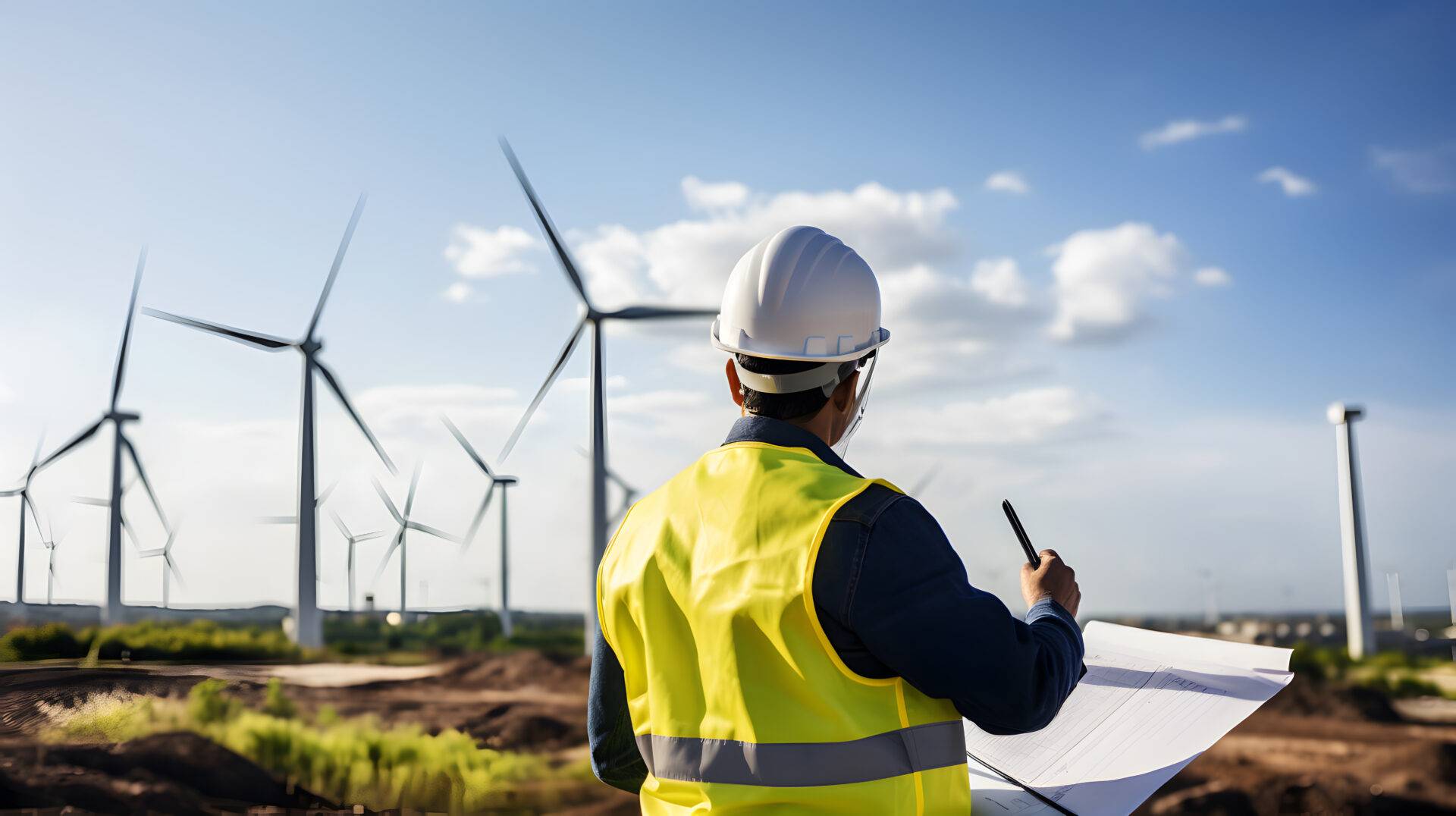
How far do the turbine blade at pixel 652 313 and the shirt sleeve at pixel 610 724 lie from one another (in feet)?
78.5

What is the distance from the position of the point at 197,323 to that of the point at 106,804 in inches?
686

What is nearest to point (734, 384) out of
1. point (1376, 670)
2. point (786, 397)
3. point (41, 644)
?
point (786, 397)

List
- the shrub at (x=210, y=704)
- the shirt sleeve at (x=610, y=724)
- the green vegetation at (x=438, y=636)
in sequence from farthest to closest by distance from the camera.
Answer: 1. the green vegetation at (x=438, y=636)
2. the shrub at (x=210, y=704)
3. the shirt sleeve at (x=610, y=724)

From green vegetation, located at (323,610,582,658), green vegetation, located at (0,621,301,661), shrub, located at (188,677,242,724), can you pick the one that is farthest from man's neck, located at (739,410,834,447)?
green vegetation, located at (323,610,582,658)

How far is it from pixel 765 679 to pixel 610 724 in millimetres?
912

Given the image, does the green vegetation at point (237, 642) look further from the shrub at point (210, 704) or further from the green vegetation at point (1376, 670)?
the green vegetation at point (1376, 670)

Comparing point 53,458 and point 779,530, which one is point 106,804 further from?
point 53,458

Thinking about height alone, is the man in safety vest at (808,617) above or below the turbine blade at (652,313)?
below

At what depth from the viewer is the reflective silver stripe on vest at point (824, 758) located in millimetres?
2199

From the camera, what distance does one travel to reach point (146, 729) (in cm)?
1998

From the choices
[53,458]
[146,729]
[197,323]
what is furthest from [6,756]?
[53,458]

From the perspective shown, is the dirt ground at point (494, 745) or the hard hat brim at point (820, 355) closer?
the hard hat brim at point (820, 355)

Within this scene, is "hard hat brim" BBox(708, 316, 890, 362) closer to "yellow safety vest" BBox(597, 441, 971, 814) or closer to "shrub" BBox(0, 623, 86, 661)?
"yellow safety vest" BBox(597, 441, 971, 814)

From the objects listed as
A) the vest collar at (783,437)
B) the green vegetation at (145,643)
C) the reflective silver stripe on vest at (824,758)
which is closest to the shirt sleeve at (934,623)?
the reflective silver stripe on vest at (824,758)
